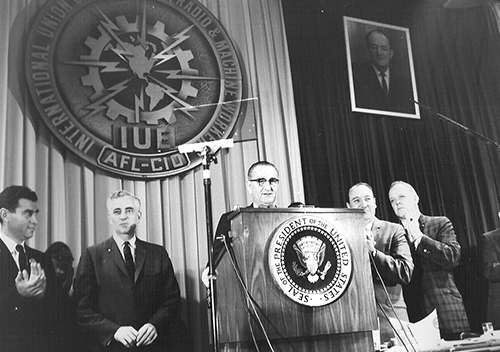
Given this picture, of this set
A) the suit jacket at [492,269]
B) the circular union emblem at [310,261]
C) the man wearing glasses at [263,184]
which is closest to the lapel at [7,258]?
the man wearing glasses at [263,184]

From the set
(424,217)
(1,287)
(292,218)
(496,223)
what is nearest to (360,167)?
(424,217)

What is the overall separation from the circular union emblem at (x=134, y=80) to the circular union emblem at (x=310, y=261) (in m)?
1.56

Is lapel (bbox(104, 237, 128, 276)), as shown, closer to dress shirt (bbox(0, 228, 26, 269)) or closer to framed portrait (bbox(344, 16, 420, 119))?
dress shirt (bbox(0, 228, 26, 269))

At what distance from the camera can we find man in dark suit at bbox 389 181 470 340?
432 cm

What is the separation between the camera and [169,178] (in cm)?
400

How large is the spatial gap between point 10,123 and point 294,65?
7.35 feet

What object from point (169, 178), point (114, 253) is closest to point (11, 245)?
point (114, 253)

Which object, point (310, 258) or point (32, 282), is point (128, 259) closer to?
point (32, 282)

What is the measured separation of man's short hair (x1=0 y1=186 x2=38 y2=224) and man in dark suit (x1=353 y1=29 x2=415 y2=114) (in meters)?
2.71

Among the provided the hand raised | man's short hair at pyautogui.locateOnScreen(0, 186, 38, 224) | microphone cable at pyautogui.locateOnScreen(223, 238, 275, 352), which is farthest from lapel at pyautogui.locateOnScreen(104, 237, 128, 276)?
microphone cable at pyautogui.locateOnScreen(223, 238, 275, 352)

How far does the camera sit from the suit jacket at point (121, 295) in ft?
11.4

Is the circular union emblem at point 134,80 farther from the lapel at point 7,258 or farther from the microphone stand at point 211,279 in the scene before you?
the microphone stand at point 211,279

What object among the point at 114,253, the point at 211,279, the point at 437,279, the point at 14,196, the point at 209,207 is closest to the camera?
the point at 211,279

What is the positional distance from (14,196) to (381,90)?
3096 millimetres
